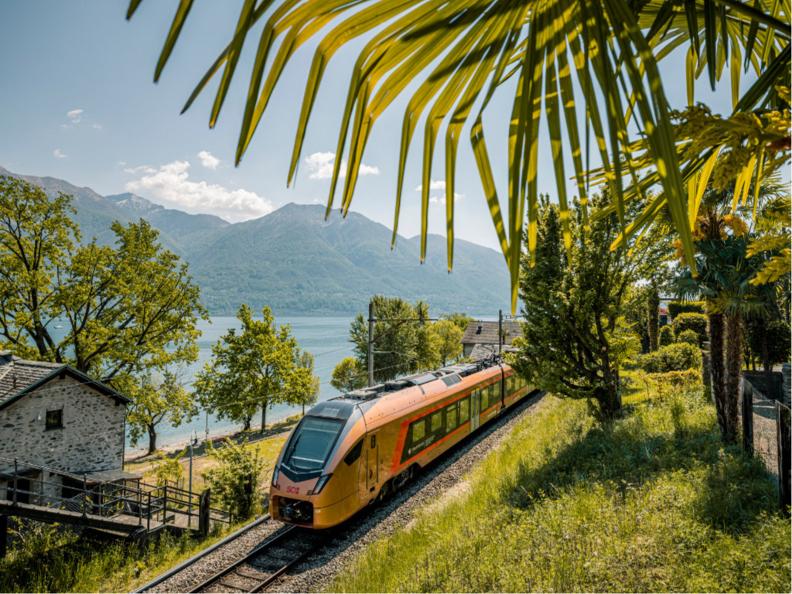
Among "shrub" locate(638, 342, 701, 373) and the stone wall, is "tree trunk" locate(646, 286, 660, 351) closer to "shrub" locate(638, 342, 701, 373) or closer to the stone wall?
"shrub" locate(638, 342, 701, 373)

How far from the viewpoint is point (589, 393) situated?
14.2 metres

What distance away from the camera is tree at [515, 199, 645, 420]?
14.0 m

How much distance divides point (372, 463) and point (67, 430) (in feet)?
42.0

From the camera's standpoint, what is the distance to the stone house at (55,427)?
52.0ft

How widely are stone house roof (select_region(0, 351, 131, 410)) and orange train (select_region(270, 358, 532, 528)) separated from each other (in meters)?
10.4

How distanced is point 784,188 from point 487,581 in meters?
8.36

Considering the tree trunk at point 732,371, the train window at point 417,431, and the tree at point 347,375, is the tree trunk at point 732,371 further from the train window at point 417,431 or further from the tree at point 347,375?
the tree at point 347,375

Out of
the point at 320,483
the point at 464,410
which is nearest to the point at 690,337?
the point at 464,410

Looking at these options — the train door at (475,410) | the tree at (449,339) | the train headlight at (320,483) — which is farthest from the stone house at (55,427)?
the tree at (449,339)

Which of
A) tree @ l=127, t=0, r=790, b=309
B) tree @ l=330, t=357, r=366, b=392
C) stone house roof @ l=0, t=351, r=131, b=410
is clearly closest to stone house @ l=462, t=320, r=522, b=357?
tree @ l=330, t=357, r=366, b=392

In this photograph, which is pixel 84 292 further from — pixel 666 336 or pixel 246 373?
pixel 666 336

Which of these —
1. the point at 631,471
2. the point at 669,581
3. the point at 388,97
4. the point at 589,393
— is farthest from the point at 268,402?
the point at 388,97

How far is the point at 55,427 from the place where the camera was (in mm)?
17266

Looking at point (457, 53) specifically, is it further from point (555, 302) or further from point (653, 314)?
point (653, 314)
